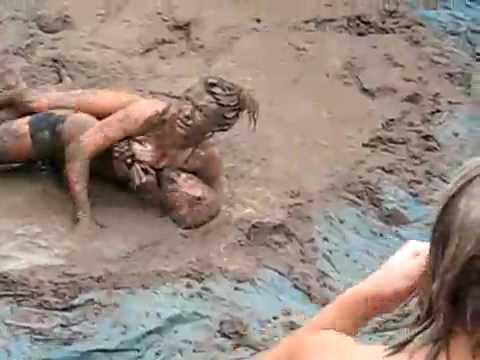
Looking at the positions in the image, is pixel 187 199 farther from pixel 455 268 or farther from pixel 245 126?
pixel 455 268

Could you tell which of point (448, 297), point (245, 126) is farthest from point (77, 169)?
point (448, 297)

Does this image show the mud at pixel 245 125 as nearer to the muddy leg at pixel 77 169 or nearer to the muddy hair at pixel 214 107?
the muddy leg at pixel 77 169

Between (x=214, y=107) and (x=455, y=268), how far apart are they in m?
1.62

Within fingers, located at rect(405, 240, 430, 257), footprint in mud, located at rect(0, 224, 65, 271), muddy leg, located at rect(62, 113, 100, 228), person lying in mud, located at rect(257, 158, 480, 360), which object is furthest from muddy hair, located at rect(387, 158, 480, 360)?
muddy leg, located at rect(62, 113, 100, 228)

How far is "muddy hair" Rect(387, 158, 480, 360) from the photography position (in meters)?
1.47

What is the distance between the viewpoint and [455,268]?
4.86ft

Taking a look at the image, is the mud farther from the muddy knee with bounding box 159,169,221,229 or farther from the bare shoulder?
the bare shoulder

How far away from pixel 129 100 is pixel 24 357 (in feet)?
2.62

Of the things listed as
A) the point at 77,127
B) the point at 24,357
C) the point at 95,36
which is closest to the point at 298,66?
the point at 95,36

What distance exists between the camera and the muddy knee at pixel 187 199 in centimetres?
300

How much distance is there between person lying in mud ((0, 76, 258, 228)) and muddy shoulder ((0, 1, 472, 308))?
50 mm

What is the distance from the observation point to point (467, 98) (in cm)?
373

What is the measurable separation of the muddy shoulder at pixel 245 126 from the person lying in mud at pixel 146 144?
0.17ft

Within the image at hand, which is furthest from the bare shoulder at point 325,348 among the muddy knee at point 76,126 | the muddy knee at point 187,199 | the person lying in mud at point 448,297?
the muddy knee at point 76,126
